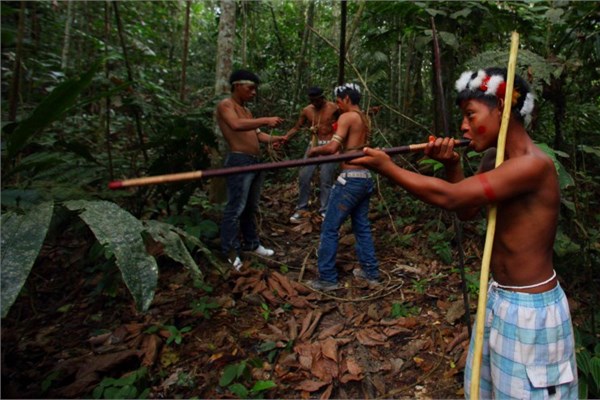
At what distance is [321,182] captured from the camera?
222 inches

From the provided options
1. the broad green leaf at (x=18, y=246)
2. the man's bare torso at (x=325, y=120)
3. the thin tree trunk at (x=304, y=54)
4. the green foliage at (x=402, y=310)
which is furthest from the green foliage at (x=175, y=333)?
the thin tree trunk at (x=304, y=54)

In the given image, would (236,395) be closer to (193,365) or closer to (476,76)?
(193,365)

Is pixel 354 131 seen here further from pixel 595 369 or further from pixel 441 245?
pixel 595 369

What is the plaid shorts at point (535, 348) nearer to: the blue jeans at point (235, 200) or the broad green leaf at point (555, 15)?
the broad green leaf at point (555, 15)

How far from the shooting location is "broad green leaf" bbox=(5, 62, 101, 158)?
6.30 ft

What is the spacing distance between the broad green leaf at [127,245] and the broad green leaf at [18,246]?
0.45ft

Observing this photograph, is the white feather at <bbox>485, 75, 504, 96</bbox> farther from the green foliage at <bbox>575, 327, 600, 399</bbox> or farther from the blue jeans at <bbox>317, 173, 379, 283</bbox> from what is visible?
the blue jeans at <bbox>317, 173, 379, 283</bbox>

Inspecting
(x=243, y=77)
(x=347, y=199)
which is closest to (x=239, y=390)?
(x=347, y=199)

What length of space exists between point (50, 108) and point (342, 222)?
2609mm

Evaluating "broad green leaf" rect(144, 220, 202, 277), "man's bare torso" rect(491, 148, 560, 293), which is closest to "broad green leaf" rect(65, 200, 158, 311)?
"broad green leaf" rect(144, 220, 202, 277)

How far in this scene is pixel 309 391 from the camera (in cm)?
260

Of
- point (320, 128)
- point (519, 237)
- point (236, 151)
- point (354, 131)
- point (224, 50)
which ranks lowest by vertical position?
point (236, 151)

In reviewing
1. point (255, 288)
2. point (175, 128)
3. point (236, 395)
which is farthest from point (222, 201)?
point (236, 395)

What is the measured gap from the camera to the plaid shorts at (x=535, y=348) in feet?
5.22
